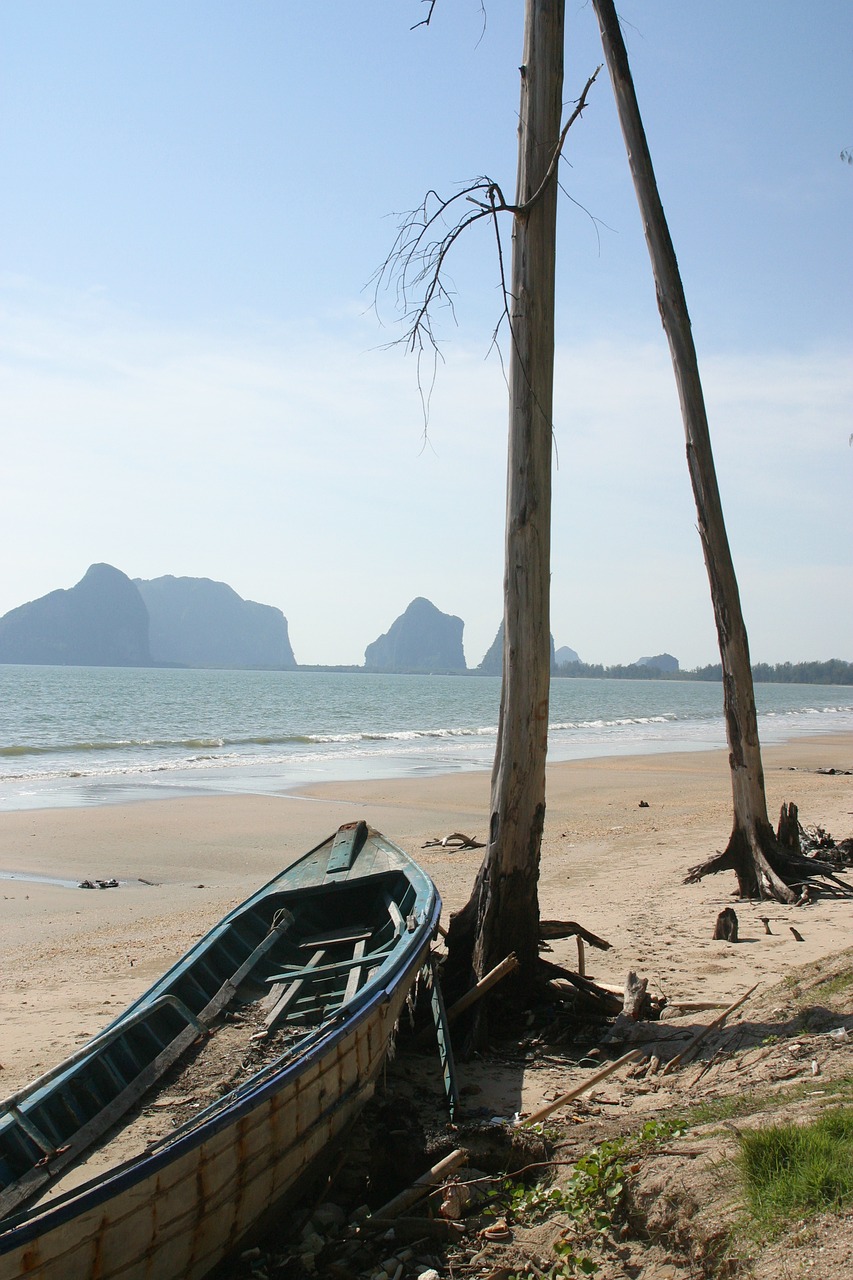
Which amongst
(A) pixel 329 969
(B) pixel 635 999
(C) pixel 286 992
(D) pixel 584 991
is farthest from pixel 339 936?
(B) pixel 635 999

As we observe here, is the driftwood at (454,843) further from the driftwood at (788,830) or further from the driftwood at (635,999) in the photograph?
the driftwood at (635,999)

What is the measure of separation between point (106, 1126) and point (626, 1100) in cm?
205

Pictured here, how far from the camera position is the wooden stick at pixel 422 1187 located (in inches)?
134

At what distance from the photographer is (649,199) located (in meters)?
8.49

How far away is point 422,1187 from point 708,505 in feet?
20.9

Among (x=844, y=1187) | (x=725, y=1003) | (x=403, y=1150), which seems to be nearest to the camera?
(x=844, y=1187)

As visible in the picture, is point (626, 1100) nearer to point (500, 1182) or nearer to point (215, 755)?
point (500, 1182)

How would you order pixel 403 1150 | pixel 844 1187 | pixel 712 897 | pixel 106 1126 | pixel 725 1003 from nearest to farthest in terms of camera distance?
pixel 844 1187, pixel 106 1126, pixel 403 1150, pixel 725 1003, pixel 712 897

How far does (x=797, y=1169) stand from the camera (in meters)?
2.65

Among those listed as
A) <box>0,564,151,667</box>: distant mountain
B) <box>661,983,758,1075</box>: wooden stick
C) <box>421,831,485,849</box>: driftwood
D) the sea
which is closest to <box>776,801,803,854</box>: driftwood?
<box>421,831,485,849</box>: driftwood

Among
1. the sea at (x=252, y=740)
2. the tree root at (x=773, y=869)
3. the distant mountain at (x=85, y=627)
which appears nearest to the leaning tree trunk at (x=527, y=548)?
the tree root at (x=773, y=869)

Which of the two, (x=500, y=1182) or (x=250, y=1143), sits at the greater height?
(x=250, y=1143)

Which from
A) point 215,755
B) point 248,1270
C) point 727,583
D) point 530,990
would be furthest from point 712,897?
point 215,755

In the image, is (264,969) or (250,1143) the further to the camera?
(264,969)
